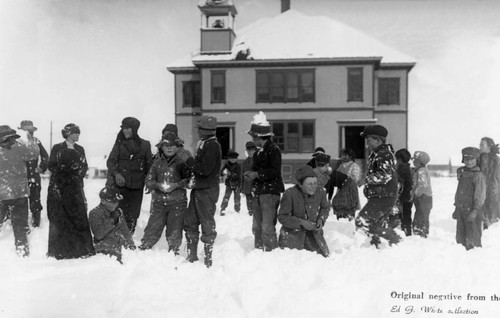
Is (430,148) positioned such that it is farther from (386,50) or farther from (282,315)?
(386,50)

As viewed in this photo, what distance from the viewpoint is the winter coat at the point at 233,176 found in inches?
393

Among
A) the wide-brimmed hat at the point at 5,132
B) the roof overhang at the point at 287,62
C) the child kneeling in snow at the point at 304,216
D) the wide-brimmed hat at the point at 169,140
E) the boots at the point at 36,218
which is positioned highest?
the roof overhang at the point at 287,62

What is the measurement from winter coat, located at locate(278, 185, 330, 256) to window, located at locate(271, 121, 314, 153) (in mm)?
15279

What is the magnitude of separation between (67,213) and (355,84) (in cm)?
1715

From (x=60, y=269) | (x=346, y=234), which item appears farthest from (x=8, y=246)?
(x=346, y=234)

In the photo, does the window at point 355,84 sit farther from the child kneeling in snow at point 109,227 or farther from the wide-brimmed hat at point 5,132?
the wide-brimmed hat at point 5,132

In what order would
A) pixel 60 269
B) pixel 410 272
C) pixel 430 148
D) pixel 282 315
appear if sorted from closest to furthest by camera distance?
pixel 282 315 < pixel 410 272 < pixel 60 269 < pixel 430 148

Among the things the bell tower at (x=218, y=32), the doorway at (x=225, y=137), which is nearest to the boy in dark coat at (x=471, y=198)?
the bell tower at (x=218, y=32)

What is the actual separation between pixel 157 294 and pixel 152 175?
66.0 inches

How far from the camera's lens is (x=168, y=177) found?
5219 mm

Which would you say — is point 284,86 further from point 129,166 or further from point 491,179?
point 129,166

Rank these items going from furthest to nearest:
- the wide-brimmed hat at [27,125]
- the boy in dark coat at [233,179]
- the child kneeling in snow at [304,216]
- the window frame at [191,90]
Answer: the window frame at [191,90] < the boy in dark coat at [233,179] < the wide-brimmed hat at [27,125] < the child kneeling in snow at [304,216]

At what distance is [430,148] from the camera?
27.5 feet

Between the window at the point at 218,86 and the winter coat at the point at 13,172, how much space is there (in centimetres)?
1554
